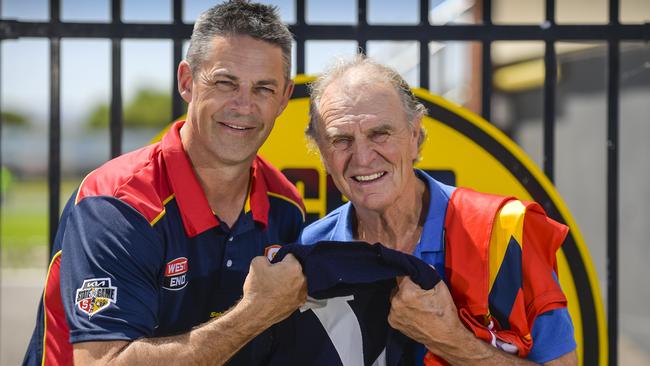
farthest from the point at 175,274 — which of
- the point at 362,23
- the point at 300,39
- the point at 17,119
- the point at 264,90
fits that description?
the point at 17,119

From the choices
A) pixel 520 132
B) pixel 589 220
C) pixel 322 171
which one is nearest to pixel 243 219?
pixel 322 171

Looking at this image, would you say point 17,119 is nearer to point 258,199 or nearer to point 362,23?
point 362,23

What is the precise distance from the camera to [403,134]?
218 centimetres

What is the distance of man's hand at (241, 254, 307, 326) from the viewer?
1.93 m

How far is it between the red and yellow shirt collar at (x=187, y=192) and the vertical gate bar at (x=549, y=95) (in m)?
1.20

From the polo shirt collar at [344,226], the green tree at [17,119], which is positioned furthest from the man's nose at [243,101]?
the green tree at [17,119]

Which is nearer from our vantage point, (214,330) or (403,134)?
(214,330)

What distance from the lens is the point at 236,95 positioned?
2234 millimetres

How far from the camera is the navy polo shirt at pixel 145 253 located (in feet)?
6.45

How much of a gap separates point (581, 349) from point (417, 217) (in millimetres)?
977

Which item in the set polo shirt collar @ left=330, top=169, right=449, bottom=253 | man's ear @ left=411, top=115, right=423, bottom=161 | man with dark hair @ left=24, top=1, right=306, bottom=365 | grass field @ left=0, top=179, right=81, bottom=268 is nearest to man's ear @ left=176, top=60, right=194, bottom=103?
man with dark hair @ left=24, top=1, right=306, bottom=365

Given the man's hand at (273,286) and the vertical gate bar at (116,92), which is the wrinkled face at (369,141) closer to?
the man's hand at (273,286)

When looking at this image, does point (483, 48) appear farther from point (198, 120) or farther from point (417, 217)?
point (198, 120)

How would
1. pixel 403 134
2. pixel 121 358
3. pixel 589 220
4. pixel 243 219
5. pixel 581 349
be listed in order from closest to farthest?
pixel 121 358
pixel 403 134
pixel 243 219
pixel 581 349
pixel 589 220
